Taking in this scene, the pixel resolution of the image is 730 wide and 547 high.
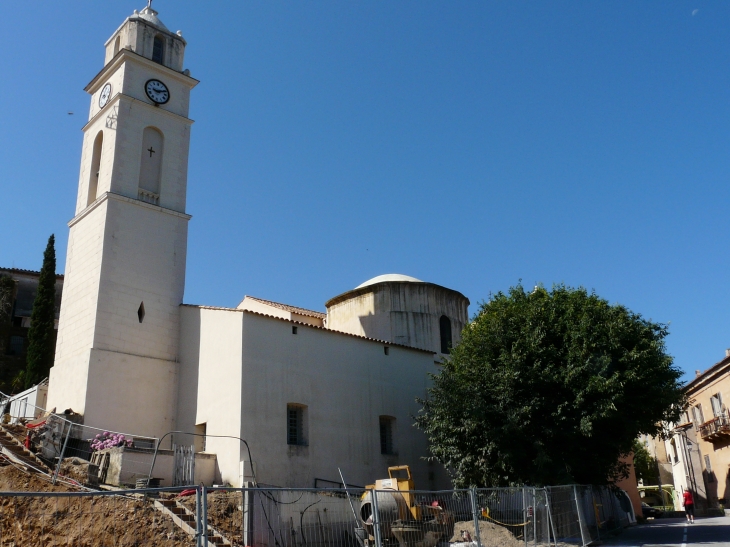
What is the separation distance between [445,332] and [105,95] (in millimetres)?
19623

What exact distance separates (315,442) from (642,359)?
1150cm

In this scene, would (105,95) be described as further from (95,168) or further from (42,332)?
(42,332)

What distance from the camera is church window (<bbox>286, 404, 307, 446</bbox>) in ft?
74.9

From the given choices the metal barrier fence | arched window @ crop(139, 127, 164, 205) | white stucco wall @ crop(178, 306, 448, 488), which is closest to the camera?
the metal barrier fence

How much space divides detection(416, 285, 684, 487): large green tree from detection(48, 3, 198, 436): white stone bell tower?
428 inches

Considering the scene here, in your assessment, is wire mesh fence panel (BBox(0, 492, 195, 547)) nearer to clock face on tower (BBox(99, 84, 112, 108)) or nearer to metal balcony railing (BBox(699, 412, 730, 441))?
clock face on tower (BBox(99, 84, 112, 108))

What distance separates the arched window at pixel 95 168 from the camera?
27.4 meters

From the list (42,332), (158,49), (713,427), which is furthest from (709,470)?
(42,332)

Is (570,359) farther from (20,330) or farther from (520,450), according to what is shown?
(20,330)

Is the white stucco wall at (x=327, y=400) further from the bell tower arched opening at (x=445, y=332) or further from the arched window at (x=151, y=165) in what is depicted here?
the arched window at (x=151, y=165)

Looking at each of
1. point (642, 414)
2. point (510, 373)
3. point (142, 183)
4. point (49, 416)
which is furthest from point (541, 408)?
point (142, 183)

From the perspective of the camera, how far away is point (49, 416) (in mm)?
21625

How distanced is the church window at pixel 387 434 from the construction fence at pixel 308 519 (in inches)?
270

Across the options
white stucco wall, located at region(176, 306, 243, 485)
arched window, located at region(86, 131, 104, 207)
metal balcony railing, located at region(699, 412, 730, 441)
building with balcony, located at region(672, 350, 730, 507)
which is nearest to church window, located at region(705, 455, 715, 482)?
building with balcony, located at region(672, 350, 730, 507)
